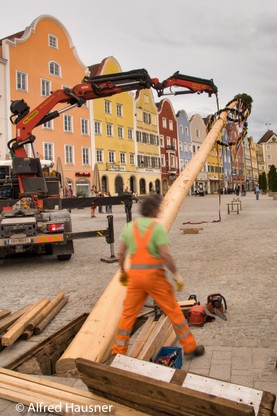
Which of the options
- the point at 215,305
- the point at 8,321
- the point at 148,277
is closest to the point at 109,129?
the point at 215,305

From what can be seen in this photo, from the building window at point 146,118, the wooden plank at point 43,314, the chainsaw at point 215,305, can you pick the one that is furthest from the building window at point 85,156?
the chainsaw at point 215,305

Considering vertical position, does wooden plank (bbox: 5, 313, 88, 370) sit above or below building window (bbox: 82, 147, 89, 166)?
below

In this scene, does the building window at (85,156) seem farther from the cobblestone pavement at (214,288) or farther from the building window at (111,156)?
the cobblestone pavement at (214,288)

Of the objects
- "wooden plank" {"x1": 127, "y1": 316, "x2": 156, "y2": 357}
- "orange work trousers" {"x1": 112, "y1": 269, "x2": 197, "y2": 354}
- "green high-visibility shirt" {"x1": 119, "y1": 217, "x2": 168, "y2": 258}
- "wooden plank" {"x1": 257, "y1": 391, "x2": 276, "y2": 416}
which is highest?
"green high-visibility shirt" {"x1": 119, "y1": 217, "x2": 168, "y2": 258}

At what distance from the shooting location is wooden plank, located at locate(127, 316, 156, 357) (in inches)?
159

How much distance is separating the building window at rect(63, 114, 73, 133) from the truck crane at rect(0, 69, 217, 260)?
30.6 metres

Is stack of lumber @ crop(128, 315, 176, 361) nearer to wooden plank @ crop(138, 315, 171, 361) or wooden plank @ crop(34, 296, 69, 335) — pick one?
wooden plank @ crop(138, 315, 171, 361)

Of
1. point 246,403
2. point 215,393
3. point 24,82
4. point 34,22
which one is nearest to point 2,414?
point 215,393

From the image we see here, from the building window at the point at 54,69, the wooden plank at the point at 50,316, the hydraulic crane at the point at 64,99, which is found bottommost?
the wooden plank at the point at 50,316

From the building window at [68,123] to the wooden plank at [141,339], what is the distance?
38.6 metres

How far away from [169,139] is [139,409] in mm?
61306

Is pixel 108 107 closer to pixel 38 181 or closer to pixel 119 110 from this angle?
pixel 119 110

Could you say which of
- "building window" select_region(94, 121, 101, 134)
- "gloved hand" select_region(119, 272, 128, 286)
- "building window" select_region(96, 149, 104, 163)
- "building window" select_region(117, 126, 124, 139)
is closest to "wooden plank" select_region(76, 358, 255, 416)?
"gloved hand" select_region(119, 272, 128, 286)

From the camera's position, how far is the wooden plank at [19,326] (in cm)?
449
